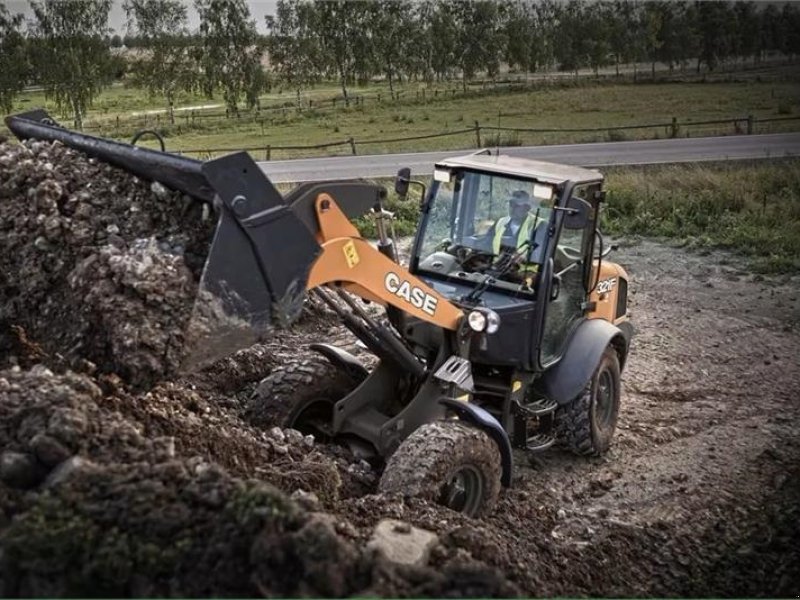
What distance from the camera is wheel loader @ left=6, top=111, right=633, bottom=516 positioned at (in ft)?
16.4

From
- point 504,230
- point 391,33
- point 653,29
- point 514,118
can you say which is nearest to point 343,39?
point 391,33

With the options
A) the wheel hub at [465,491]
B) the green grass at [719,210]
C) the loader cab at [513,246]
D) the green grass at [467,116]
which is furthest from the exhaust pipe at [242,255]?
the green grass at [467,116]

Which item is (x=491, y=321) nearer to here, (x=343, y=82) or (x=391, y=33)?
(x=343, y=82)

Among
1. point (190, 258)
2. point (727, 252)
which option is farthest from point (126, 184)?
point (727, 252)

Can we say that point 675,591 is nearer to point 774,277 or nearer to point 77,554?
point 77,554

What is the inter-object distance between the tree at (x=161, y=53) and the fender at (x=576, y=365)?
3431cm

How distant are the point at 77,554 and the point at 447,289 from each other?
3.95 meters

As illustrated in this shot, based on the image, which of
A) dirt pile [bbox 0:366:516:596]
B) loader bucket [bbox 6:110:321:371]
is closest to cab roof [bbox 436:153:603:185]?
loader bucket [bbox 6:110:321:371]

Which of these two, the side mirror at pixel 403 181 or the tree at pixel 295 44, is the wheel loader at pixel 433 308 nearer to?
the side mirror at pixel 403 181

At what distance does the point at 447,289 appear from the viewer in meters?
7.23

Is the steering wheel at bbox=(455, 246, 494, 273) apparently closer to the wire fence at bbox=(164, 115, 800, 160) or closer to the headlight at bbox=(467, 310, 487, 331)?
the headlight at bbox=(467, 310, 487, 331)

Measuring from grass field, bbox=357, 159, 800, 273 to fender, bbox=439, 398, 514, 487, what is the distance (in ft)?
28.3

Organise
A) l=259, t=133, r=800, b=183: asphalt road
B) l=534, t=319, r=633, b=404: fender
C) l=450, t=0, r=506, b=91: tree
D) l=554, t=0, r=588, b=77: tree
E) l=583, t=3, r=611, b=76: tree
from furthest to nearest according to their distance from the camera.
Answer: l=554, t=0, r=588, b=77: tree, l=583, t=3, r=611, b=76: tree, l=450, t=0, r=506, b=91: tree, l=259, t=133, r=800, b=183: asphalt road, l=534, t=319, r=633, b=404: fender

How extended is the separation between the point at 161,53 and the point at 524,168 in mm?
35431
